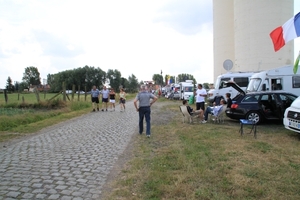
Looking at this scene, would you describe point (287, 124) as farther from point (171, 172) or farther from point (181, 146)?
point (171, 172)

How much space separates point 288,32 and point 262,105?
3.44 meters

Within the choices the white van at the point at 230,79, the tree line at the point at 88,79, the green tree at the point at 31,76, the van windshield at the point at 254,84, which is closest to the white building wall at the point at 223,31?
the white van at the point at 230,79

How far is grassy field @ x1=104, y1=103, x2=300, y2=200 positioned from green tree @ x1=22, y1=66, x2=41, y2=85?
13813cm

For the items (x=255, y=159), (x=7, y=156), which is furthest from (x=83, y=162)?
(x=255, y=159)

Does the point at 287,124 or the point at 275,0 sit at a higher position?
the point at 275,0

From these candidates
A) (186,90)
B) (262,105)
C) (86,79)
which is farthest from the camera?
(86,79)

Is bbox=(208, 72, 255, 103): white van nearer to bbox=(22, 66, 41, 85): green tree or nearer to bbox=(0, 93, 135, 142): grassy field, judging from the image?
bbox=(0, 93, 135, 142): grassy field

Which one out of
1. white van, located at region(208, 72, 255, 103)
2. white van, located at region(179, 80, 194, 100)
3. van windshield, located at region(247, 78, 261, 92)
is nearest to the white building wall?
white van, located at region(179, 80, 194, 100)

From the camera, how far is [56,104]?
20.4 metres

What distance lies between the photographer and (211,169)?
5.05 meters

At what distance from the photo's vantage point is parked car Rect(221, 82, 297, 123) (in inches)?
431

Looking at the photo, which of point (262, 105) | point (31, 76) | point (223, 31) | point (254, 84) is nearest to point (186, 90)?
point (223, 31)

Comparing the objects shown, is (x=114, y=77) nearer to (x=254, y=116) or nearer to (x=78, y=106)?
(x=78, y=106)

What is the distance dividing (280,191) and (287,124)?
496 cm
